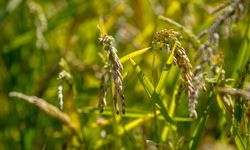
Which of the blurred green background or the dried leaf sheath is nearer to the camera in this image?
the dried leaf sheath

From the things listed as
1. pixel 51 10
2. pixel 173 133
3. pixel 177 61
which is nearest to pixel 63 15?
pixel 51 10

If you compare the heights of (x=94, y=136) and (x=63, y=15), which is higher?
(x=63, y=15)

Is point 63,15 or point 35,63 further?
point 35,63

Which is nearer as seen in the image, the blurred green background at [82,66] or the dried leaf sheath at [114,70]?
the dried leaf sheath at [114,70]

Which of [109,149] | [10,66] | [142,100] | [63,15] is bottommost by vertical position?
[109,149]

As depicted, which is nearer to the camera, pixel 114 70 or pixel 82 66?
pixel 114 70

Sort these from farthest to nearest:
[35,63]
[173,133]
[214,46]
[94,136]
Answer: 1. [35,63]
2. [94,136]
3. [173,133]
4. [214,46]

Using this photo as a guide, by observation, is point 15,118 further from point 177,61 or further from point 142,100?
point 177,61

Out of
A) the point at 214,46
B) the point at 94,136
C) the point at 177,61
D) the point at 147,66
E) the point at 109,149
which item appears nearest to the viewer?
the point at 214,46
